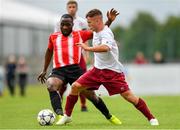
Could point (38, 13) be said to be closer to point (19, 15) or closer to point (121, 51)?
point (19, 15)

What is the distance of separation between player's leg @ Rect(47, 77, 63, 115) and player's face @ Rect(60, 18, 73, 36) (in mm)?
926

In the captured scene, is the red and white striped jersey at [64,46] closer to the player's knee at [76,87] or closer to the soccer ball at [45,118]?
the player's knee at [76,87]

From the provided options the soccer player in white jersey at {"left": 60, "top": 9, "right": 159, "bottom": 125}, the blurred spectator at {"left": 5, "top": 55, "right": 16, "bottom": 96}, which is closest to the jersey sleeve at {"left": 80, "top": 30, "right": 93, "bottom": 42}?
the soccer player in white jersey at {"left": 60, "top": 9, "right": 159, "bottom": 125}

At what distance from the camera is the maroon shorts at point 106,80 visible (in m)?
13.5

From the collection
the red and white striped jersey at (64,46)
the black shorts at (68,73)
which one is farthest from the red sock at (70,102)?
the red and white striped jersey at (64,46)

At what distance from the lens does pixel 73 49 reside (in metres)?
14.9

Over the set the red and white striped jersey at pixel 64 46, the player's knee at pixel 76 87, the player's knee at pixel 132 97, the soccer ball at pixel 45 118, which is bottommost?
the soccer ball at pixel 45 118

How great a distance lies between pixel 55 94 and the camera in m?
14.2

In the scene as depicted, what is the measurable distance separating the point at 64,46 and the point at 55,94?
1.08m

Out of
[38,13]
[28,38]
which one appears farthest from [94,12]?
[38,13]

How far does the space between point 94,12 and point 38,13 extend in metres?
51.5

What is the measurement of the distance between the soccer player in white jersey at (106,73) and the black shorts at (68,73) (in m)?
0.87

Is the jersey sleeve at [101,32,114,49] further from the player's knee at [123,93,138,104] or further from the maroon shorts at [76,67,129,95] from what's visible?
the player's knee at [123,93,138,104]

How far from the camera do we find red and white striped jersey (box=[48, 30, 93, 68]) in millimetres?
14641
